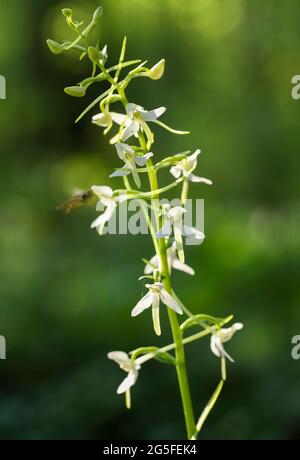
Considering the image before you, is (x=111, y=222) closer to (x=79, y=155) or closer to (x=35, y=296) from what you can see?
(x=35, y=296)

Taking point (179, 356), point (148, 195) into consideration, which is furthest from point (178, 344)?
point (148, 195)

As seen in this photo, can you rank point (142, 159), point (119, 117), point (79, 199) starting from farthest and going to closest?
1. point (79, 199)
2. point (119, 117)
3. point (142, 159)

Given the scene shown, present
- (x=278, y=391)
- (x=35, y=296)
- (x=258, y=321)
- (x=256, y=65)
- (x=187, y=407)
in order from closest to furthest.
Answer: (x=187, y=407), (x=278, y=391), (x=258, y=321), (x=35, y=296), (x=256, y=65)

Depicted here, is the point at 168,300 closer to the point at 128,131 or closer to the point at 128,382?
the point at 128,382

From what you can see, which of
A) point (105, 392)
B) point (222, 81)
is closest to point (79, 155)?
point (222, 81)

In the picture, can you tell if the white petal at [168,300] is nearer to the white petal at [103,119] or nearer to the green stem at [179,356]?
the green stem at [179,356]

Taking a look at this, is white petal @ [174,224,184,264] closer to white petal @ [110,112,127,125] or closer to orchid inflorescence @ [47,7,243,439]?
orchid inflorescence @ [47,7,243,439]

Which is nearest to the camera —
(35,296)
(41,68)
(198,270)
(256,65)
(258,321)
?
(258,321)

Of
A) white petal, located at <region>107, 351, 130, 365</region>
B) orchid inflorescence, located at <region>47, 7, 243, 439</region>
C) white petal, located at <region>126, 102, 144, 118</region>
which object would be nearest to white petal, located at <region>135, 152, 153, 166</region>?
orchid inflorescence, located at <region>47, 7, 243, 439</region>
